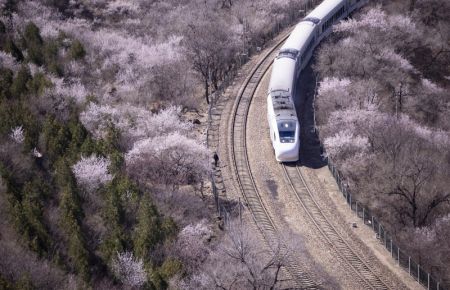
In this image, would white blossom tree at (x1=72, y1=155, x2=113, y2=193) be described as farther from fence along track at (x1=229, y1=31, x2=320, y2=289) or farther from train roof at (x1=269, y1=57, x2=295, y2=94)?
train roof at (x1=269, y1=57, x2=295, y2=94)

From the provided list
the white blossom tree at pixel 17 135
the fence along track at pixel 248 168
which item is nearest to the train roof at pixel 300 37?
the fence along track at pixel 248 168

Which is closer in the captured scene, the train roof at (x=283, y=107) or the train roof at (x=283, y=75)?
the train roof at (x=283, y=107)

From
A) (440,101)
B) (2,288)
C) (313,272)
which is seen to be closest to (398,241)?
(313,272)

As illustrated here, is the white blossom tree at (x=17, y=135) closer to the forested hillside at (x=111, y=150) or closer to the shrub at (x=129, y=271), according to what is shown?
the forested hillside at (x=111, y=150)

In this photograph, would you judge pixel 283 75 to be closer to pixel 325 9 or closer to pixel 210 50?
pixel 210 50

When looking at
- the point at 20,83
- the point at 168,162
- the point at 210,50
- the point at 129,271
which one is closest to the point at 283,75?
the point at 210,50

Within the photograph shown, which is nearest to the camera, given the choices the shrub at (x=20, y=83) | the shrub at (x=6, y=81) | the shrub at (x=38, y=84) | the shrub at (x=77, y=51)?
the shrub at (x=6, y=81)

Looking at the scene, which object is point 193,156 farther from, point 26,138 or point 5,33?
point 5,33
